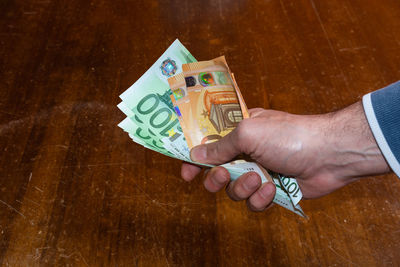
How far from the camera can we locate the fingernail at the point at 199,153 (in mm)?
611

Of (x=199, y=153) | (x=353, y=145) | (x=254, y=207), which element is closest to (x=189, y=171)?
(x=199, y=153)

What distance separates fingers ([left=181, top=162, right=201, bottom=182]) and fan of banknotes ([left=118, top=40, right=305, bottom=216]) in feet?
0.08

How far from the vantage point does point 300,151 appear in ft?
1.92

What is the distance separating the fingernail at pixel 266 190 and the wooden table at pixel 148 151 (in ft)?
0.25

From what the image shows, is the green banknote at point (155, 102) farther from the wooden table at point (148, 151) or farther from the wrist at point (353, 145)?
the wrist at point (353, 145)

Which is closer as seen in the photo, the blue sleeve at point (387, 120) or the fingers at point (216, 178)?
the blue sleeve at point (387, 120)

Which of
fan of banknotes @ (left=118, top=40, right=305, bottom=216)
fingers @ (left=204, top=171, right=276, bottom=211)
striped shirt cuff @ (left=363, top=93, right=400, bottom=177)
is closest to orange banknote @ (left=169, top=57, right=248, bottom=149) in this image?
fan of banknotes @ (left=118, top=40, right=305, bottom=216)

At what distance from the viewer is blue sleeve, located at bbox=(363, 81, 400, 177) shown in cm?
48

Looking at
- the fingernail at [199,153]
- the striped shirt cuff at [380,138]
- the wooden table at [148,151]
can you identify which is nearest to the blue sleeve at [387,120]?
the striped shirt cuff at [380,138]

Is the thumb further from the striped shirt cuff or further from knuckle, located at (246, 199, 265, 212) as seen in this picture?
the striped shirt cuff

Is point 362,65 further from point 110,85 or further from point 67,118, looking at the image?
point 67,118

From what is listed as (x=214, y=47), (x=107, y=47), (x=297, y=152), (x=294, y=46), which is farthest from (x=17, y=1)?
(x=297, y=152)

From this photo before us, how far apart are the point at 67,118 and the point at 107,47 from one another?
0.26 metres

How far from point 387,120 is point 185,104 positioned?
394 mm
